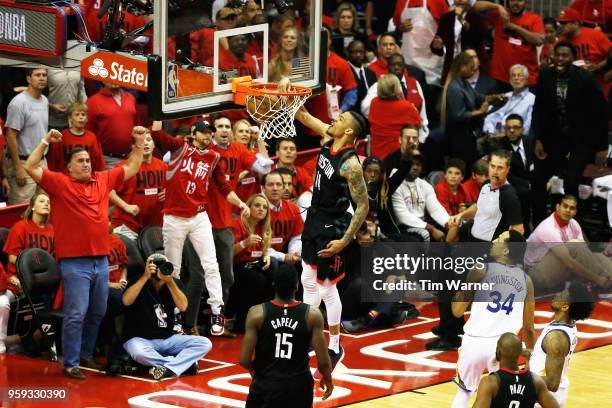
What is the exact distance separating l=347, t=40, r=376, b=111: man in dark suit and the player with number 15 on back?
792 cm

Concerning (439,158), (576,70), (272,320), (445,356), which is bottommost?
(445,356)

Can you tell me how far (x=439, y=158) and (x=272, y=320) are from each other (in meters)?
8.34

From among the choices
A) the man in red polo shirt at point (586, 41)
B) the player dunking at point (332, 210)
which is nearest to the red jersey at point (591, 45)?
the man in red polo shirt at point (586, 41)

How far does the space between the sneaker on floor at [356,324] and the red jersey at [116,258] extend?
98.3 inches

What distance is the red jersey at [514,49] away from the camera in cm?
1820

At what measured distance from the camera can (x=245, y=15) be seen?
464 inches

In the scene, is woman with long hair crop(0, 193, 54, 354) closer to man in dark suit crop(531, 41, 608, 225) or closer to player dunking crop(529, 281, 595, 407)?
player dunking crop(529, 281, 595, 407)

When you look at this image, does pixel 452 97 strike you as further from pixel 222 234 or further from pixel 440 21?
pixel 222 234

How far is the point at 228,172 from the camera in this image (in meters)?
14.2

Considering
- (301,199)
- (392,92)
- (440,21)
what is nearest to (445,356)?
(301,199)

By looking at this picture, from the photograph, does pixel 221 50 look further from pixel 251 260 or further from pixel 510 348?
pixel 510 348

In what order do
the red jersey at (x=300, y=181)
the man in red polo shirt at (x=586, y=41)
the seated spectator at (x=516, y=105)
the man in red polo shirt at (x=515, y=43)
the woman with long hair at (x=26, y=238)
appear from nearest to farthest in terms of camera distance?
the woman with long hair at (x=26, y=238), the red jersey at (x=300, y=181), the seated spectator at (x=516, y=105), the man in red polo shirt at (x=586, y=41), the man in red polo shirt at (x=515, y=43)

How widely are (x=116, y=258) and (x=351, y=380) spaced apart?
8.33 ft

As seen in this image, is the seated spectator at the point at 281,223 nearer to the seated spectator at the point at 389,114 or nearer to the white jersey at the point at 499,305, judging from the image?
the seated spectator at the point at 389,114
